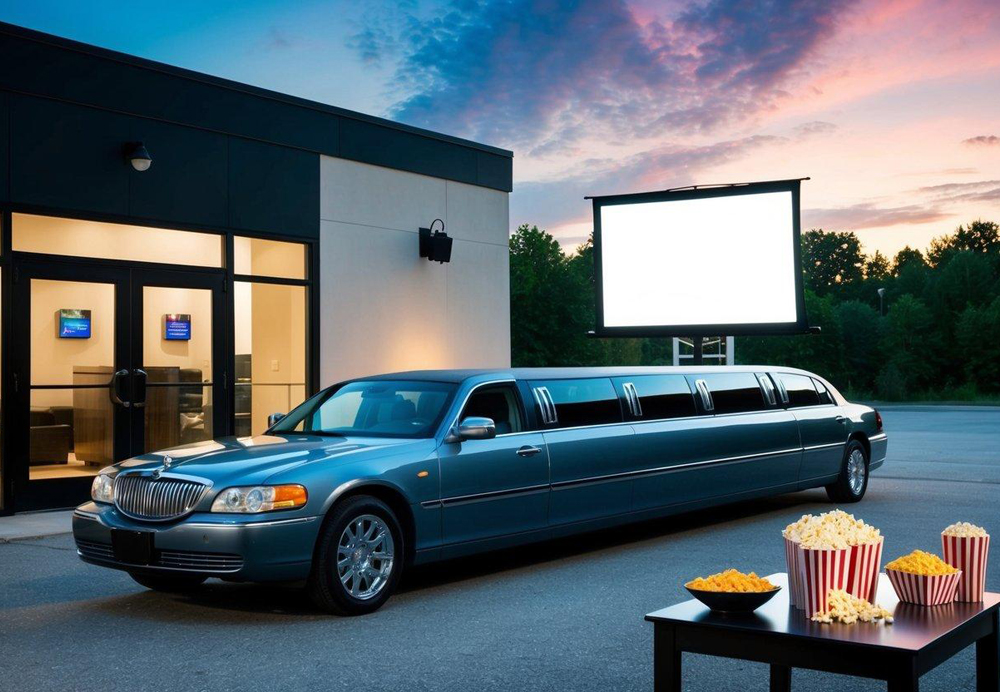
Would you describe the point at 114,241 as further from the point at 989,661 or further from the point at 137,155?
the point at 989,661

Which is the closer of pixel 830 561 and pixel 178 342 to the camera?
pixel 830 561

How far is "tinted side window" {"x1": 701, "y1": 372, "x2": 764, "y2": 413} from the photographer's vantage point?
1191 cm

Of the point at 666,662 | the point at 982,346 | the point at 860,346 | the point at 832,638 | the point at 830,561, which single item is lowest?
the point at 666,662

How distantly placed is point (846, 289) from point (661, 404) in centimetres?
11593

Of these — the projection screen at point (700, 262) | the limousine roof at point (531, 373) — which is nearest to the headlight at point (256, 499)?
the limousine roof at point (531, 373)

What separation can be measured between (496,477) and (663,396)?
9.21ft

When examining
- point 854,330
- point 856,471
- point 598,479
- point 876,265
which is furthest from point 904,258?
point 598,479

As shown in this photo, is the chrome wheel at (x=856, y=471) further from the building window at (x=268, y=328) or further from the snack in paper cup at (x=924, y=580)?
the snack in paper cup at (x=924, y=580)

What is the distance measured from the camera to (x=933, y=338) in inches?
3189

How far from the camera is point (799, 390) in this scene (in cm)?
1338

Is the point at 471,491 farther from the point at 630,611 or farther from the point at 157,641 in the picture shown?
the point at 157,641

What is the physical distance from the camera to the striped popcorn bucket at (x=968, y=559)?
433 centimetres

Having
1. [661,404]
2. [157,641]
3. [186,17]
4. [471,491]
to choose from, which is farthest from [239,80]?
[157,641]

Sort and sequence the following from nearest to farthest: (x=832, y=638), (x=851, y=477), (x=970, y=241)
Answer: (x=832, y=638), (x=851, y=477), (x=970, y=241)
